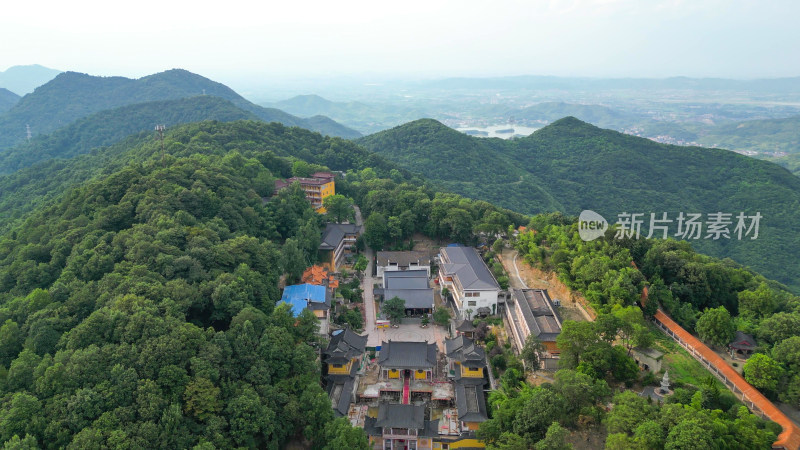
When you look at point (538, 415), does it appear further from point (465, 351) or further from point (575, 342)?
point (465, 351)

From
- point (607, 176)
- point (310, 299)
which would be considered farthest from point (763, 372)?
point (607, 176)

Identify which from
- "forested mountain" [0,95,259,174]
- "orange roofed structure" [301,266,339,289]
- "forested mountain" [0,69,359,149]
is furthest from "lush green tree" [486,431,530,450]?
"forested mountain" [0,69,359,149]

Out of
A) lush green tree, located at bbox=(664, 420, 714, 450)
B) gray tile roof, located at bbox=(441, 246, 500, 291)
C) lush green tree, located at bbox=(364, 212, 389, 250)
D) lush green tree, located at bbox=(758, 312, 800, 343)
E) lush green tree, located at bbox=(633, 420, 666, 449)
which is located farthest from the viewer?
lush green tree, located at bbox=(364, 212, 389, 250)

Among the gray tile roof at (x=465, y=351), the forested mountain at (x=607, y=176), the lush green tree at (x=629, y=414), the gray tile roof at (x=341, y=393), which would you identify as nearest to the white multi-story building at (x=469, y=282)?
the gray tile roof at (x=465, y=351)

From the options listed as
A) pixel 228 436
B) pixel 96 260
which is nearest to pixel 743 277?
pixel 228 436

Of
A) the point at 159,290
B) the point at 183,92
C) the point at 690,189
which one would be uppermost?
the point at 183,92

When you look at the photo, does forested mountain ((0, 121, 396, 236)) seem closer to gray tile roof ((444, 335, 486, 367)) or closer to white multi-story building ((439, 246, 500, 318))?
white multi-story building ((439, 246, 500, 318))

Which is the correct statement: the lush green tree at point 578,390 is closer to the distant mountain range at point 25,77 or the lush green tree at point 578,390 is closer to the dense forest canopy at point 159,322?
the dense forest canopy at point 159,322

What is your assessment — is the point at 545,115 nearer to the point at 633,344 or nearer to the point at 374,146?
the point at 374,146
